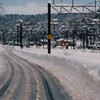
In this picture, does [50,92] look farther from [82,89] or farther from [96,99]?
[96,99]

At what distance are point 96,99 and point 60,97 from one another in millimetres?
1341

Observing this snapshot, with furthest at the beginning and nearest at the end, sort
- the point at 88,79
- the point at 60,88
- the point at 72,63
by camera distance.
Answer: the point at 72,63 → the point at 60,88 → the point at 88,79

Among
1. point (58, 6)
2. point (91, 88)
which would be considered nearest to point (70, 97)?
point (91, 88)

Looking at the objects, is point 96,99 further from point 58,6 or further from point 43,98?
point 58,6

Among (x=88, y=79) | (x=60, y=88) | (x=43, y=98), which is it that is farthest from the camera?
(x=60, y=88)

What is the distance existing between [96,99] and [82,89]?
6.42 ft

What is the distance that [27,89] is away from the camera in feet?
34.3

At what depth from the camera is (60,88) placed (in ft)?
35.1

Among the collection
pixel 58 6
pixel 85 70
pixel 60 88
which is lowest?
pixel 60 88

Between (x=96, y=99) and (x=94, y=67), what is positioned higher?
(x=94, y=67)

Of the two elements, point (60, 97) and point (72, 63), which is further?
point (72, 63)

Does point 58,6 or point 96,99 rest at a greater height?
point 58,6

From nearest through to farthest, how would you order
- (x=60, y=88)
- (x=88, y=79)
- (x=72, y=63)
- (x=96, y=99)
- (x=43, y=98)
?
(x=96, y=99) → (x=43, y=98) → (x=88, y=79) → (x=60, y=88) → (x=72, y=63)

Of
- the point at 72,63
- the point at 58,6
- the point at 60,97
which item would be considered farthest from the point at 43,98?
the point at 58,6
